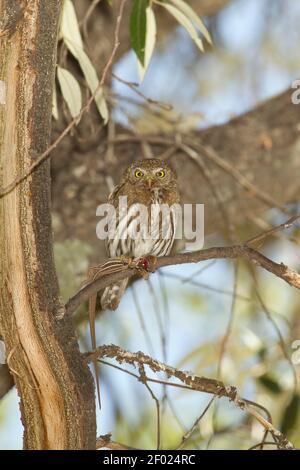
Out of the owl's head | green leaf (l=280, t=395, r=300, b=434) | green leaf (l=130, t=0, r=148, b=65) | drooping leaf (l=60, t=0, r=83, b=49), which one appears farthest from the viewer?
green leaf (l=280, t=395, r=300, b=434)

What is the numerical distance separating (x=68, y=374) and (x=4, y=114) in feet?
3.11

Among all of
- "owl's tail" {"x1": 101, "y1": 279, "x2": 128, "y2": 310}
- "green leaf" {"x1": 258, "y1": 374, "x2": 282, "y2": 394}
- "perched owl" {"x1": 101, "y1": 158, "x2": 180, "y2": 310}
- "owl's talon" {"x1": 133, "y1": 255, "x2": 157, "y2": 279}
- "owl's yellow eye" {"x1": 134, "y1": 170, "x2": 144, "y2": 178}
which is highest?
"owl's yellow eye" {"x1": 134, "y1": 170, "x2": 144, "y2": 178}

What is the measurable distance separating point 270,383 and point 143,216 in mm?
1598

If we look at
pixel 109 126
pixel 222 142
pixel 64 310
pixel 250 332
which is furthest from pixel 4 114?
pixel 250 332

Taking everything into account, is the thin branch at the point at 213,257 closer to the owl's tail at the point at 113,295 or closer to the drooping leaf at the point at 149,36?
the drooping leaf at the point at 149,36

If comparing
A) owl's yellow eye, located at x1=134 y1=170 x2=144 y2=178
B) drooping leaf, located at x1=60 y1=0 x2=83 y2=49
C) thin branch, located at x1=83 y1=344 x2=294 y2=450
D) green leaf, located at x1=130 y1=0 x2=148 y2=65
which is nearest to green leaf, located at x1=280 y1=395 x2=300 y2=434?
owl's yellow eye, located at x1=134 y1=170 x2=144 y2=178

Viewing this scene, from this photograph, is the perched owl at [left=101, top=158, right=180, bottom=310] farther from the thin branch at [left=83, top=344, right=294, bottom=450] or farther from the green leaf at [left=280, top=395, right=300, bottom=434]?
the thin branch at [left=83, top=344, right=294, bottom=450]

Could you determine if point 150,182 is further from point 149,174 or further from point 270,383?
point 270,383

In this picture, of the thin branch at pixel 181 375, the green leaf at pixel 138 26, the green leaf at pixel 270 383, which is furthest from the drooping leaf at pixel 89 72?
the green leaf at pixel 270 383

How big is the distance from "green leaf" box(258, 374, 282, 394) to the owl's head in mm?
1554

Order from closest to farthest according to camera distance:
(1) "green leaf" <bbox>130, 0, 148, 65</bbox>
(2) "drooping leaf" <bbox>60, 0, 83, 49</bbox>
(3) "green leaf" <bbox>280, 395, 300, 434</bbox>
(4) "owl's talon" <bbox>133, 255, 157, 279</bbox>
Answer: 1. (4) "owl's talon" <bbox>133, 255, 157, 279</bbox>
2. (1) "green leaf" <bbox>130, 0, 148, 65</bbox>
3. (2) "drooping leaf" <bbox>60, 0, 83, 49</bbox>
4. (3) "green leaf" <bbox>280, 395, 300, 434</bbox>

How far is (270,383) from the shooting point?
524cm

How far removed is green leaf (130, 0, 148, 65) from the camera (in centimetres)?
368

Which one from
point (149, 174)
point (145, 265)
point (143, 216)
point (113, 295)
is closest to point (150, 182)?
point (149, 174)
